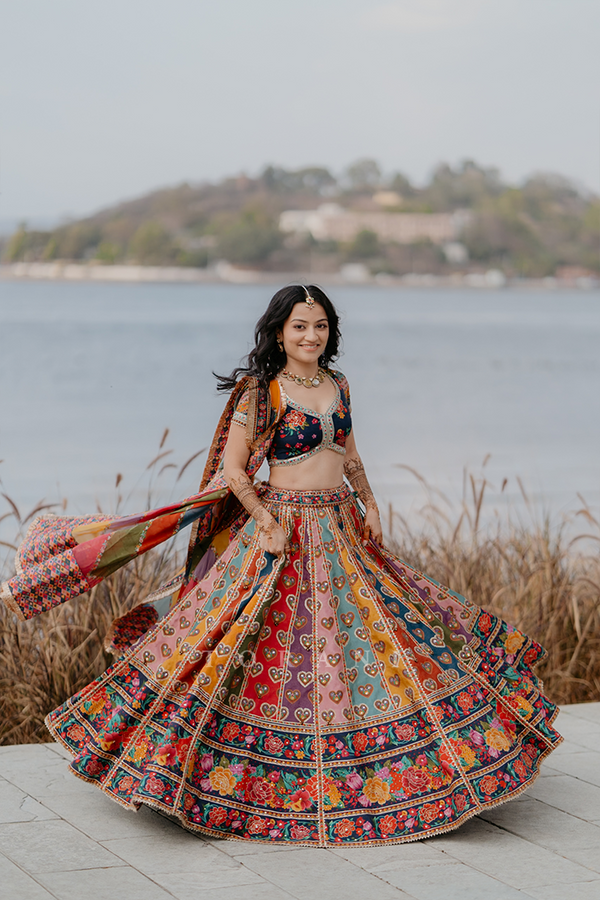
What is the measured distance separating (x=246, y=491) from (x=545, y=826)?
1.44 meters

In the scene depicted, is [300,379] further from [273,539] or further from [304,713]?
[304,713]

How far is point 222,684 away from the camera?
367 cm

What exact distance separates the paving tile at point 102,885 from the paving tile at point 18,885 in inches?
1.1

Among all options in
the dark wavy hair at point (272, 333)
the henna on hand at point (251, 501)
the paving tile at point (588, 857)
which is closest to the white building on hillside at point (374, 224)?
the dark wavy hair at point (272, 333)

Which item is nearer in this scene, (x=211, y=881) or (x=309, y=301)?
(x=211, y=881)

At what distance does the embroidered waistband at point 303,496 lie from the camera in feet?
13.0

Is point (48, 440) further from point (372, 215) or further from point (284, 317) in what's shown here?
point (372, 215)

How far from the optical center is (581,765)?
455 cm

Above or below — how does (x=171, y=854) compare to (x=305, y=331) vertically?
below

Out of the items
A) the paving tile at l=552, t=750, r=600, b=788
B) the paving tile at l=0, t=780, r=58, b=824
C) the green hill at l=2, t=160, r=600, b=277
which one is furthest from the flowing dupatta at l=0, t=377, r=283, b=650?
the green hill at l=2, t=160, r=600, b=277

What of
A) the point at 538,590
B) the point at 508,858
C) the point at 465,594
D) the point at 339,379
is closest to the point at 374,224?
the point at 538,590

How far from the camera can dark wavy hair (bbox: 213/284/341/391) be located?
4.00 metres

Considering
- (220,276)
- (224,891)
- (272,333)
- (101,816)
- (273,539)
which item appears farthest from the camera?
(220,276)

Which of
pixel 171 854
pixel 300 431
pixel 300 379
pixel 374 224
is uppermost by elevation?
pixel 374 224
